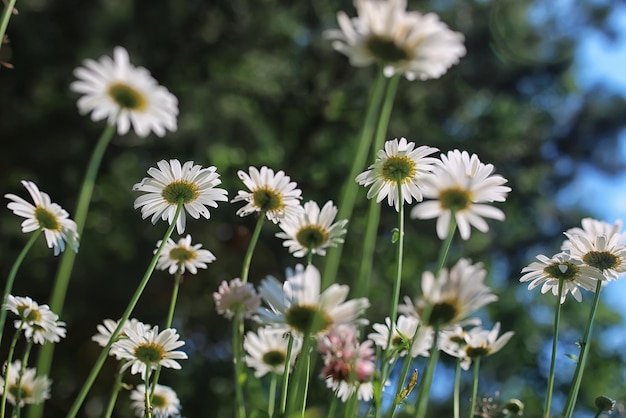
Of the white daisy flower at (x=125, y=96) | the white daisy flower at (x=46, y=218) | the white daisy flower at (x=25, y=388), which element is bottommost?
the white daisy flower at (x=25, y=388)

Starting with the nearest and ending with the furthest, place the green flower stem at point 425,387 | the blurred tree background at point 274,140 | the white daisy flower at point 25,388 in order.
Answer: the green flower stem at point 425,387 < the white daisy flower at point 25,388 < the blurred tree background at point 274,140

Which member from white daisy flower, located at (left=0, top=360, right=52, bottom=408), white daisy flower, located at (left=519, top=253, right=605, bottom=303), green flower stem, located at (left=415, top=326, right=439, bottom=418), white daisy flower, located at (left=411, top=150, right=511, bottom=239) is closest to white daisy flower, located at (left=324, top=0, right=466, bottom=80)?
white daisy flower, located at (left=411, top=150, right=511, bottom=239)

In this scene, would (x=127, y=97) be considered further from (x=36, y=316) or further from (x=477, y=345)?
(x=477, y=345)

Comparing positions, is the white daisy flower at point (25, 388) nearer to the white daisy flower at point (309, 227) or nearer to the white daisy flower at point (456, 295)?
the white daisy flower at point (309, 227)

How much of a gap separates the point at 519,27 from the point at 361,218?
7.99 ft

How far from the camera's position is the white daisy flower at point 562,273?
0.69 meters

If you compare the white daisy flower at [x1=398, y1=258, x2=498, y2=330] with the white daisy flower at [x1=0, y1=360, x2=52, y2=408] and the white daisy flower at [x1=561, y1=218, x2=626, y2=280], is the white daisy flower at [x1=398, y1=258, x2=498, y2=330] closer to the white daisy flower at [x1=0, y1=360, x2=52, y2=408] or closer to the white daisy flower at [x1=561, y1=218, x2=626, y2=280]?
the white daisy flower at [x1=561, y1=218, x2=626, y2=280]

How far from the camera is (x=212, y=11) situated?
509 centimetres

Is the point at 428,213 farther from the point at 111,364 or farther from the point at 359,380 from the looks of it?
the point at 111,364

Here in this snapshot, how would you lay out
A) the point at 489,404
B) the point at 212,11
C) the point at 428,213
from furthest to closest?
the point at 212,11 < the point at 489,404 < the point at 428,213

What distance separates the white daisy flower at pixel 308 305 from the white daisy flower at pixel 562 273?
285mm

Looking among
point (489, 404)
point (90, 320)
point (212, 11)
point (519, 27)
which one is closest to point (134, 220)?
point (90, 320)

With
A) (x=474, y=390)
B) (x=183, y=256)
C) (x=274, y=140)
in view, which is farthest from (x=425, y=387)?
(x=274, y=140)

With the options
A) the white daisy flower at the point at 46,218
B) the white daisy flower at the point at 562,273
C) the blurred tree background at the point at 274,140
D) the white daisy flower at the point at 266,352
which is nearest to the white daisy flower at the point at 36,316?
the white daisy flower at the point at 46,218
